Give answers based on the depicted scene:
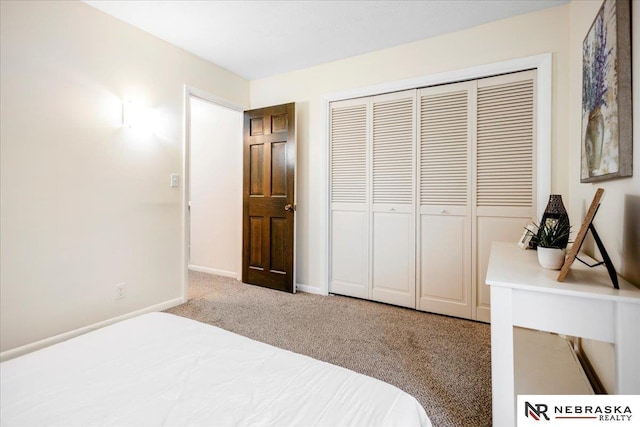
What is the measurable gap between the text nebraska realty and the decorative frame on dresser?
17cm

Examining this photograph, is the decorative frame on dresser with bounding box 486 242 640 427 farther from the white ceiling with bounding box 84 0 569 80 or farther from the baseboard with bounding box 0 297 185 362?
the baseboard with bounding box 0 297 185 362

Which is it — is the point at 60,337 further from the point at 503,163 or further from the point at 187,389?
the point at 503,163

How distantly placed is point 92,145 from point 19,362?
186 cm

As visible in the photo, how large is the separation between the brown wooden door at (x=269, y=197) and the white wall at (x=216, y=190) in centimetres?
29

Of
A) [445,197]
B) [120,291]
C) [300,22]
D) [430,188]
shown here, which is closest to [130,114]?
[120,291]

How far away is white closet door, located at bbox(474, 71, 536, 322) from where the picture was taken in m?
2.46

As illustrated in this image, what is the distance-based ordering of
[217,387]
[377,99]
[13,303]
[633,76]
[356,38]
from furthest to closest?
[377,99] < [356,38] < [13,303] < [633,76] < [217,387]

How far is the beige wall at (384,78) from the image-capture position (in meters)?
2.32

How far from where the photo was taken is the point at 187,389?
2.76ft

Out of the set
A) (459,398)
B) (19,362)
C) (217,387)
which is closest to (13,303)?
(19,362)

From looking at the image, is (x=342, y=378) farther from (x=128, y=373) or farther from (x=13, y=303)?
(x=13, y=303)

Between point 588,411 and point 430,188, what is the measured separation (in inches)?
84.0

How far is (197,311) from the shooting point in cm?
283

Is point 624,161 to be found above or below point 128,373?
above
